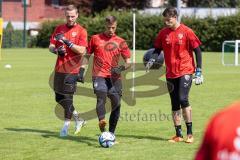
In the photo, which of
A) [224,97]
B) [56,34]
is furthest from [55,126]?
[224,97]

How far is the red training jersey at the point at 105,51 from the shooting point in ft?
31.0

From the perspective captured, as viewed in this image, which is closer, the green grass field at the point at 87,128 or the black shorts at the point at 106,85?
the green grass field at the point at 87,128

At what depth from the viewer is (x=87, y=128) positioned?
11.3 metres

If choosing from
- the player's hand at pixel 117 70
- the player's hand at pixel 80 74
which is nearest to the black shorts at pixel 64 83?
the player's hand at pixel 80 74

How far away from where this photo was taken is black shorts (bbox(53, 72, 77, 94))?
33.2 feet

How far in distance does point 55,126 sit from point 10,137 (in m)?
1.55

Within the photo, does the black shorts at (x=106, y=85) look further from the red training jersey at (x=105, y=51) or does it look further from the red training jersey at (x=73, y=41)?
the red training jersey at (x=73, y=41)

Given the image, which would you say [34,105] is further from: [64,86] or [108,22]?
[108,22]

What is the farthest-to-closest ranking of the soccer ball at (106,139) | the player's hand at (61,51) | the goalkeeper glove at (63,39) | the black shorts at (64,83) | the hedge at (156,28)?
the hedge at (156,28)
the black shorts at (64,83)
the player's hand at (61,51)
the goalkeeper glove at (63,39)
the soccer ball at (106,139)

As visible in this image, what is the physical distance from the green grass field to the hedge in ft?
102

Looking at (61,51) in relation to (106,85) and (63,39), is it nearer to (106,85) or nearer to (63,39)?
(63,39)

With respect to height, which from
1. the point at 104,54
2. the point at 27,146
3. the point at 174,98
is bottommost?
the point at 27,146

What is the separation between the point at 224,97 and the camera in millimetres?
16609

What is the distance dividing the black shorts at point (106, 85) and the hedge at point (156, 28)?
41.8 metres
